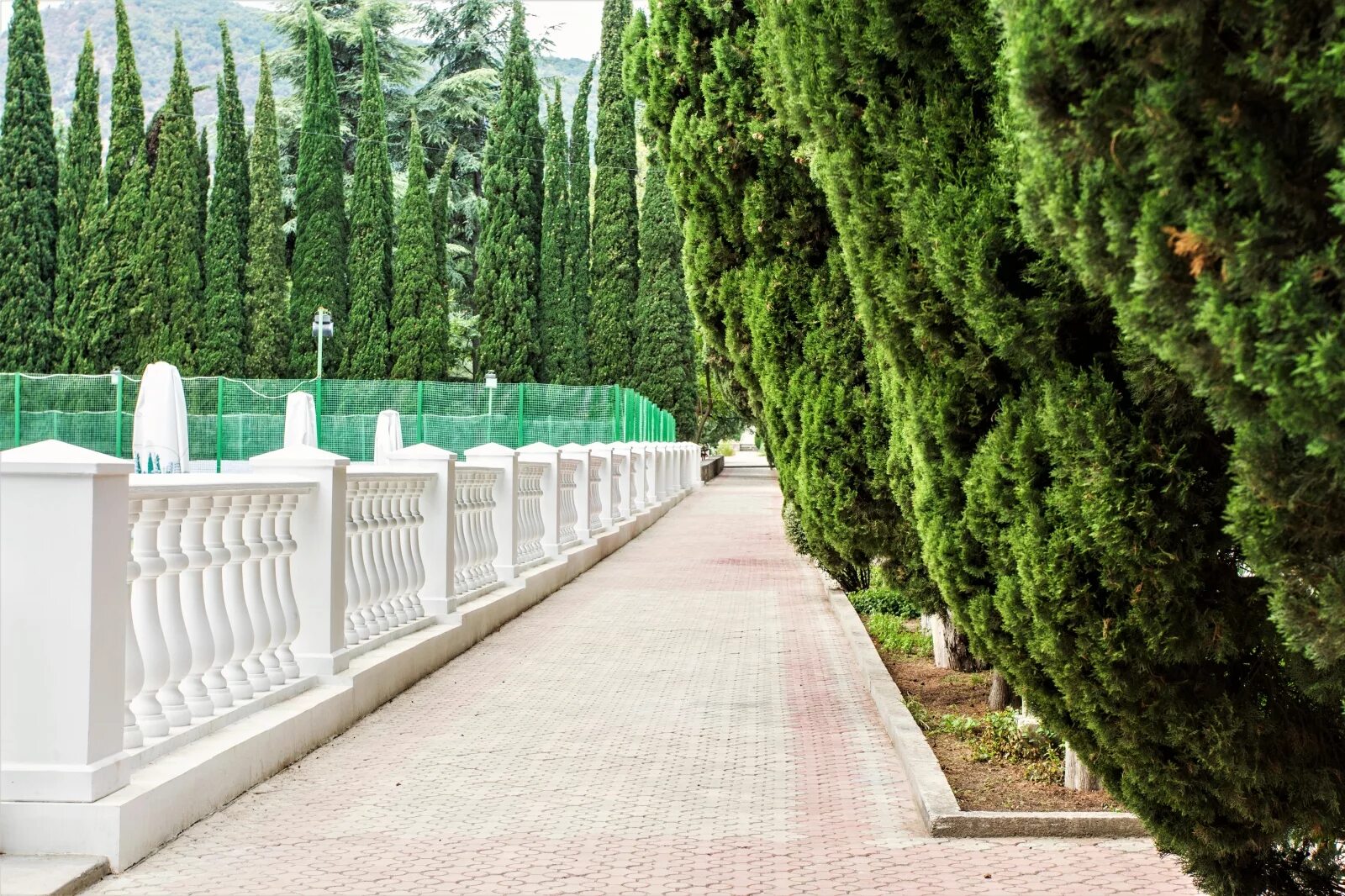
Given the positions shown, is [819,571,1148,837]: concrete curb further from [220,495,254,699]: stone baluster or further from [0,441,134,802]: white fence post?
[0,441,134,802]: white fence post

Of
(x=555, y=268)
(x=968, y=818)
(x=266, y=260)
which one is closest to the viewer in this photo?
(x=968, y=818)

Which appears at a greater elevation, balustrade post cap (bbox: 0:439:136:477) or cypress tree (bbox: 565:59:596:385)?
cypress tree (bbox: 565:59:596:385)

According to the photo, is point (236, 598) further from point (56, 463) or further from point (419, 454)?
point (419, 454)

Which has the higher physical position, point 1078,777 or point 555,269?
point 555,269

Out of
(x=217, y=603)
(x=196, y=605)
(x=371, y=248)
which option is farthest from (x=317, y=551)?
(x=371, y=248)

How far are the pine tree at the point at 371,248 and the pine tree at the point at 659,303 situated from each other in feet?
27.2

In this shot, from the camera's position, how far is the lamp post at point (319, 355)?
93.5ft

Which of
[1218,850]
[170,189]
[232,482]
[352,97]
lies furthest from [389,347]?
[1218,850]

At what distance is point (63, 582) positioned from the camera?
13.5 feet

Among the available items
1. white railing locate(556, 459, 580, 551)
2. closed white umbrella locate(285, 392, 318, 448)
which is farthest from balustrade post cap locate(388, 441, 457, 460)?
closed white umbrella locate(285, 392, 318, 448)

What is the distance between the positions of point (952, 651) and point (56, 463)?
6.43 metres

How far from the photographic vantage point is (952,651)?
9086mm

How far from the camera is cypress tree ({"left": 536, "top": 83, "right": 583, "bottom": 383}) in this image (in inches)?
1625

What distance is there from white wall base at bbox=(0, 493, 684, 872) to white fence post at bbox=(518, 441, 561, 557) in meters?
4.55
